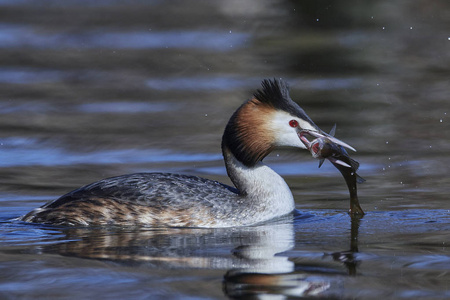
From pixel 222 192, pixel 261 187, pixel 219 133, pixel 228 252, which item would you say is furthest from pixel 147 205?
pixel 219 133

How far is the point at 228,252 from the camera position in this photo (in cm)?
730

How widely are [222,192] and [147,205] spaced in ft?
2.23

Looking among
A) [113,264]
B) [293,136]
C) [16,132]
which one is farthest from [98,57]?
[113,264]

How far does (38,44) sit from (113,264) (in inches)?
487

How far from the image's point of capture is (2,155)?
11.7 m

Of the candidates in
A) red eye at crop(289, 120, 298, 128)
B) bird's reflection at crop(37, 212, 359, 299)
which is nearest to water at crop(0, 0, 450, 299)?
bird's reflection at crop(37, 212, 359, 299)

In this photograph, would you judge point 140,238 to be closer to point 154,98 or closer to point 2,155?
point 2,155

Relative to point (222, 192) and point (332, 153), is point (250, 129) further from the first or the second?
point (332, 153)

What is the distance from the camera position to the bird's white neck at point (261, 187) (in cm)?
886

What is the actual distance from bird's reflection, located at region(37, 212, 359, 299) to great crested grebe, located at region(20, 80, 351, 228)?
0.18 metres

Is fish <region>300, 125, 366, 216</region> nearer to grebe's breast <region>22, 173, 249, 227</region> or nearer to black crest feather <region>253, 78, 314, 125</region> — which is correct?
black crest feather <region>253, 78, 314, 125</region>

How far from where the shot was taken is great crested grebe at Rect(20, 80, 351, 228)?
8.57m

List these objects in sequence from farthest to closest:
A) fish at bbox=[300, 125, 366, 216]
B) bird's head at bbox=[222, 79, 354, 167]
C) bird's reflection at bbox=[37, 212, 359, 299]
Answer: bird's head at bbox=[222, 79, 354, 167] < fish at bbox=[300, 125, 366, 216] < bird's reflection at bbox=[37, 212, 359, 299]

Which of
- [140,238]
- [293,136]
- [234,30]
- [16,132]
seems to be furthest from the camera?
[234,30]
